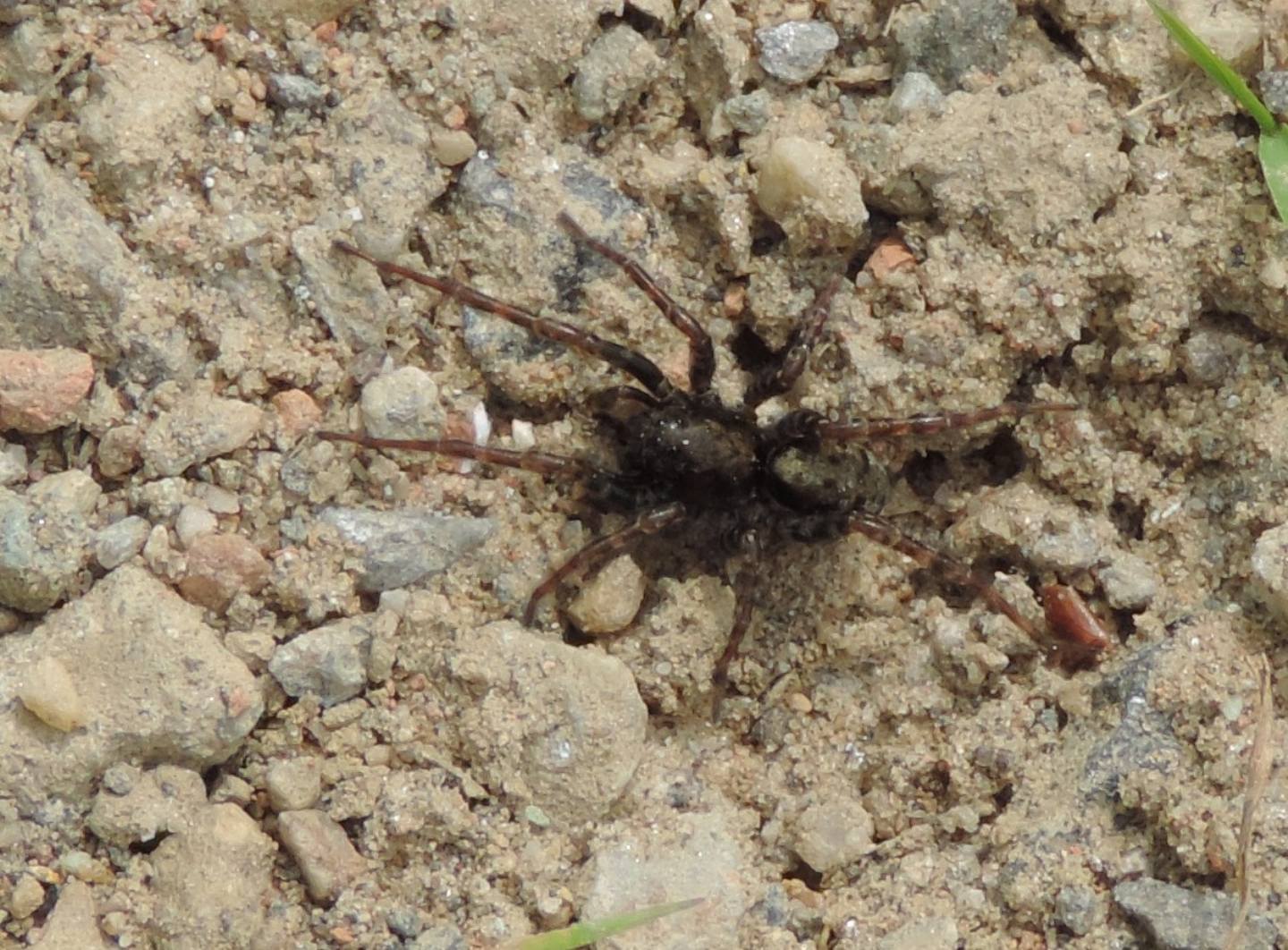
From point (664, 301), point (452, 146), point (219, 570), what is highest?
point (452, 146)

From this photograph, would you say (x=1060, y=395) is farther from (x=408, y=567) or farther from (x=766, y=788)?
(x=408, y=567)

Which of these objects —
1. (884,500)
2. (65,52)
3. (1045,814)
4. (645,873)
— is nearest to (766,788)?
(645,873)

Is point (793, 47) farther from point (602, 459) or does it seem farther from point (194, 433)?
point (194, 433)

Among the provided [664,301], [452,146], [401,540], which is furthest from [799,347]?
[401,540]

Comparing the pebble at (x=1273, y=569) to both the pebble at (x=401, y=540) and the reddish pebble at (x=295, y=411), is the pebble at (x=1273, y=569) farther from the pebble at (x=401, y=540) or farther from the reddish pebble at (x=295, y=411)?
the reddish pebble at (x=295, y=411)

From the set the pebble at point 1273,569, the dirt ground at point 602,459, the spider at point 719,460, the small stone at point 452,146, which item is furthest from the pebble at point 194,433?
the pebble at point 1273,569

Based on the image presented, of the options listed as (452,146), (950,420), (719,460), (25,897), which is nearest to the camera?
(25,897)
